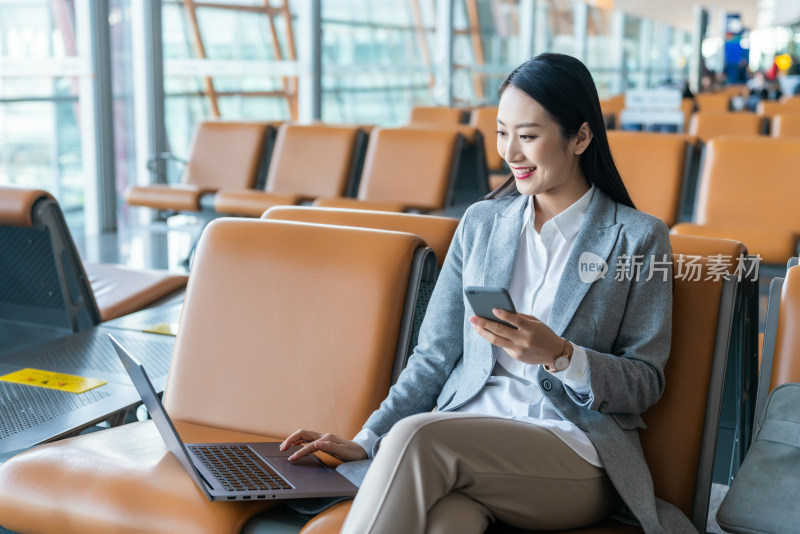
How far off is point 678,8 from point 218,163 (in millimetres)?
26495

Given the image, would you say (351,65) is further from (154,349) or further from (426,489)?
(426,489)

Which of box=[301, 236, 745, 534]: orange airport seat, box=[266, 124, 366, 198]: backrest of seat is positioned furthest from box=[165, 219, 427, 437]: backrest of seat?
box=[266, 124, 366, 198]: backrest of seat

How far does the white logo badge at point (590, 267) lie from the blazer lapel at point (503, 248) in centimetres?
14

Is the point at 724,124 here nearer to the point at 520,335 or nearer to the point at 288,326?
the point at 288,326

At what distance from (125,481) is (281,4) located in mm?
8898

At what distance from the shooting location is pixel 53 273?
2666mm

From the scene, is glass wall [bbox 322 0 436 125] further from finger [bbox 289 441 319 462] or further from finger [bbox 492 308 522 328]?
finger [bbox 492 308 522 328]

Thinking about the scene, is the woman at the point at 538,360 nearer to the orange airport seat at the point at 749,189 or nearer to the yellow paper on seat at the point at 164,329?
the yellow paper on seat at the point at 164,329

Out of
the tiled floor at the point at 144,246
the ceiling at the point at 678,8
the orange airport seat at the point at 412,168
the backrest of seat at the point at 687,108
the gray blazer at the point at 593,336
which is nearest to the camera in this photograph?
the gray blazer at the point at 593,336

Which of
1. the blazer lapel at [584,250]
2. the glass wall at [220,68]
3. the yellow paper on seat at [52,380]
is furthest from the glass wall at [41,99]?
the blazer lapel at [584,250]

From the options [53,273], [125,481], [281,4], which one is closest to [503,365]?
[125,481]

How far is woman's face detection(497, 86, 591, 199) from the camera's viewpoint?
1.68m

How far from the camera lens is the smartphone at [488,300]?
1.37 metres

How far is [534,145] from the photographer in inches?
66.4
